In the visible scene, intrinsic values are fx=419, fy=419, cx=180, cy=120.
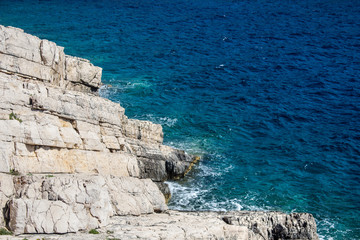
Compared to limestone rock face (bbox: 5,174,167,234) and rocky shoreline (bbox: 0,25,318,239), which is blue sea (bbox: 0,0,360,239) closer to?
rocky shoreline (bbox: 0,25,318,239)

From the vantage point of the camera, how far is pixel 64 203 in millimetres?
31328

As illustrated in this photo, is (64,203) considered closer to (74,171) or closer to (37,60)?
(74,171)

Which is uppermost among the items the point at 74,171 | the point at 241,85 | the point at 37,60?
the point at 241,85

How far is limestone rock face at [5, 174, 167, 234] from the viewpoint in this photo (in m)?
29.1

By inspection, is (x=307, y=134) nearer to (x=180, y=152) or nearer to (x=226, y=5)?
(x=180, y=152)

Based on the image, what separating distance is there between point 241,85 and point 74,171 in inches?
1771

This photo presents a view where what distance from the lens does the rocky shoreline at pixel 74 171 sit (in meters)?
30.5

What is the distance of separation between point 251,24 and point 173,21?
19.8m

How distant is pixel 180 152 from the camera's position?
5450cm

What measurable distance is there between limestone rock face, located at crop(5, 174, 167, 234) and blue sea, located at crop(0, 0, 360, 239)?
12493 millimetres

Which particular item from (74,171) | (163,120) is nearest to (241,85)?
(163,120)

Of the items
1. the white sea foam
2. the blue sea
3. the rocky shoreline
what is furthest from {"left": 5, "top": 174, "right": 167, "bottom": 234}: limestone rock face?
the white sea foam

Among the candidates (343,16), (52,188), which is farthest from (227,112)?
(343,16)

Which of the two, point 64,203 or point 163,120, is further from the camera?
point 163,120
